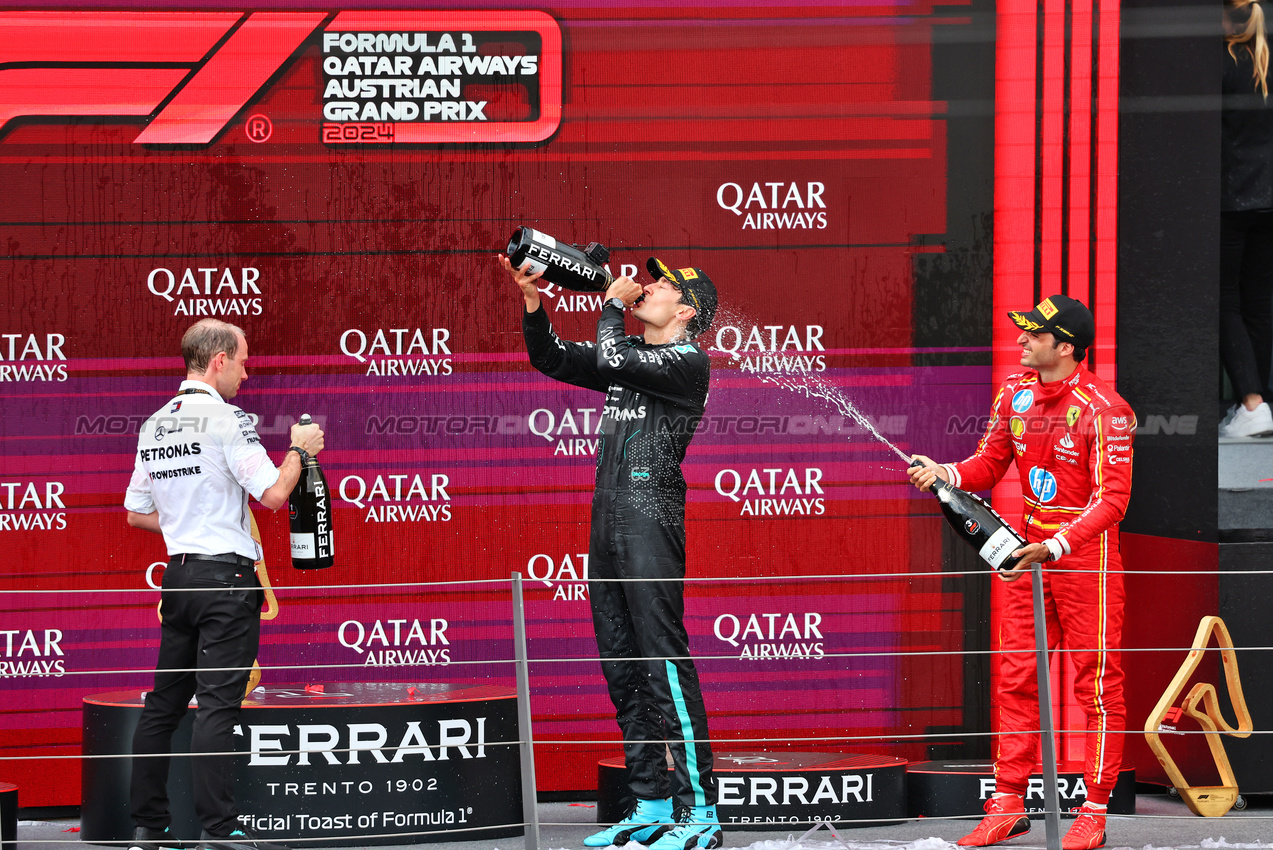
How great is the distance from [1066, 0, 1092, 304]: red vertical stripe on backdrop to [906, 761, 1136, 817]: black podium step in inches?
56.8

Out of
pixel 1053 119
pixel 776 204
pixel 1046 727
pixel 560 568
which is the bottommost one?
pixel 1046 727

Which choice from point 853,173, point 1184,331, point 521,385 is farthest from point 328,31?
point 1184,331

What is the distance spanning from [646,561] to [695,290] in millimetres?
753

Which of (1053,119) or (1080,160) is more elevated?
(1053,119)

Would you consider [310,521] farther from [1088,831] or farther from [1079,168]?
[1079,168]

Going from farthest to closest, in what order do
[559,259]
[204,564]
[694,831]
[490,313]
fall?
[490,313] → [559,259] → [694,831] → [204,564]

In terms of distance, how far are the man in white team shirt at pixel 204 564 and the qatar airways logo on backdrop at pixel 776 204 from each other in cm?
162

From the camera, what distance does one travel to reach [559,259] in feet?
11.2

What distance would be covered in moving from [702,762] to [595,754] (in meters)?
0.81

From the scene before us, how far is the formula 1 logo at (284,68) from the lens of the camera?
3967 mm

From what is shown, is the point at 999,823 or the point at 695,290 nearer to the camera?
the point at 999,823

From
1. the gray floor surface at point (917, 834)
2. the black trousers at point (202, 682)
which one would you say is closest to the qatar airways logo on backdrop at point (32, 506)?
the gray floor surface at point (917, 834)


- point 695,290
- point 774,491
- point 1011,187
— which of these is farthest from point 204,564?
point 1011,187

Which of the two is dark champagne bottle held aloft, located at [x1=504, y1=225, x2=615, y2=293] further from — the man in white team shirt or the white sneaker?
the white sneaker
